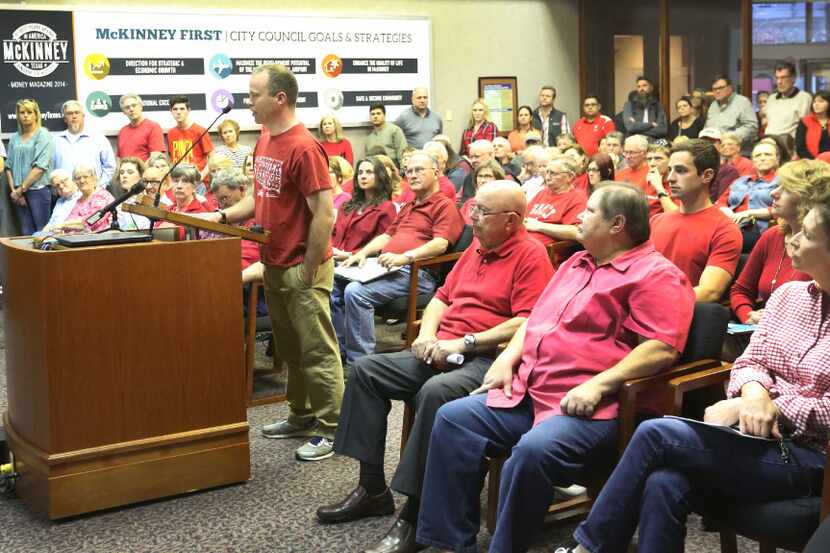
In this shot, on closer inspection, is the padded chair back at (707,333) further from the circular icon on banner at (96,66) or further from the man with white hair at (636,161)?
the circular icon on banner at (96,66)

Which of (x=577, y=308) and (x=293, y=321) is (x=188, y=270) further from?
(x=577, y=308)

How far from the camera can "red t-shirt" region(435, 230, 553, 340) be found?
9.93ft

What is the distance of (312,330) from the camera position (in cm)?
363

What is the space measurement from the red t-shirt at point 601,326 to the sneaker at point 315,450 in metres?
1.07

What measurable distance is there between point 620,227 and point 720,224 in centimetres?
109

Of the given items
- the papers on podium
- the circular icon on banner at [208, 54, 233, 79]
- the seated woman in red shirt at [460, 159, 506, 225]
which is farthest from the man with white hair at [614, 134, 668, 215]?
the circular icon on banner at [208, 54, 233, 79]

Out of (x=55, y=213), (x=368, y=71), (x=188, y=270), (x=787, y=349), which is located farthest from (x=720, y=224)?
(x=368, y=71)

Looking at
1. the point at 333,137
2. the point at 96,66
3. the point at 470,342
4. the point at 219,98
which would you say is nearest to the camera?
the point at 470,342

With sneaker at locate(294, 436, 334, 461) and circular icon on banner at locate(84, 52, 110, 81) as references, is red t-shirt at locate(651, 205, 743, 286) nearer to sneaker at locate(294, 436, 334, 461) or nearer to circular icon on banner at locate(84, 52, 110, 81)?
sneaker at locate(294, 436, 334, 461)

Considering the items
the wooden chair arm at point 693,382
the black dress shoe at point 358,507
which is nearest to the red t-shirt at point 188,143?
the black dress shoe at point 358,507

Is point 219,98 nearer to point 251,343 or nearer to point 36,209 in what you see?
point 36,209

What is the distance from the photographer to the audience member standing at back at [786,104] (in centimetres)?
842

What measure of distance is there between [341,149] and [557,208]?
4572 mm

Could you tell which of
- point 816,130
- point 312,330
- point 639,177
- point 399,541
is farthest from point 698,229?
point 816,130
